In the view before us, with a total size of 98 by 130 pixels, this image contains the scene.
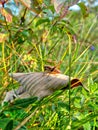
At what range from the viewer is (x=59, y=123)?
1.11 meters

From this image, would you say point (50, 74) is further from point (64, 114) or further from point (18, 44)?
point (18, 44)

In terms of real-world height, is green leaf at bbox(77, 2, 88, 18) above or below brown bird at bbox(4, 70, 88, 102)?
above

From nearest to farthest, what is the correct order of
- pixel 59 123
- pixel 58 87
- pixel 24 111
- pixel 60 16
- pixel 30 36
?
pixel 58 87 < pixel 24 111 < pixel 59 123 < pixel 60 16 < pixel 30 36

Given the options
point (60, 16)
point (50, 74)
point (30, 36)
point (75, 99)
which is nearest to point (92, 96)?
point (75, 99)

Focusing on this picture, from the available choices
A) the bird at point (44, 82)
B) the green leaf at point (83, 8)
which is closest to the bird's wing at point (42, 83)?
the bird at point (44, 82)

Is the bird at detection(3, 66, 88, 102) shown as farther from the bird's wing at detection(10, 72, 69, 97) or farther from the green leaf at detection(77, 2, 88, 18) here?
the green leaf at detection(77, 2, 88, 18)

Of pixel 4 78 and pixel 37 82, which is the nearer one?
pixel 37 82

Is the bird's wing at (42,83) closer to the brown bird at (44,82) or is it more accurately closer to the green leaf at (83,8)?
the brown bird at (44,82)

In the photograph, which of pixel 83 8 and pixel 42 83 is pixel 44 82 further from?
pixel 83 8

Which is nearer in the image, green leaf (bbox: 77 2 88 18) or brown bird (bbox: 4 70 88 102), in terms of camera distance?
brown bird (bbox: 4 70 88 102)

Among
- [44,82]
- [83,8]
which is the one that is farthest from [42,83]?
[83,8]

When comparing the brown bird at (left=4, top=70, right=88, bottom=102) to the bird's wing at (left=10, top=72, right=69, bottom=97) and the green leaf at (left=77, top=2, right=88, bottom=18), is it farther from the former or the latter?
the green leaf at (left=77, top=2, right=88, bottom=18)

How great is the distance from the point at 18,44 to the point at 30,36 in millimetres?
73

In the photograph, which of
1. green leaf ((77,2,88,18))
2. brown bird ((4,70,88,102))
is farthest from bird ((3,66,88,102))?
green leaf ((77,2,88,18))
